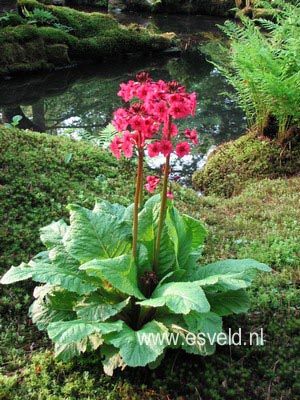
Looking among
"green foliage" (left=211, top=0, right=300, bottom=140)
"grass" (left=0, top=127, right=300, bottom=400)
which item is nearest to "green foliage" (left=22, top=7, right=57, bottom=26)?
"green foliage" (left=211, top=0, right=300, bottom=140)

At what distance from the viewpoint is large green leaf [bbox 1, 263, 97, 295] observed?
211 centimetres

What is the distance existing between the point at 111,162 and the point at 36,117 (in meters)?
3.93

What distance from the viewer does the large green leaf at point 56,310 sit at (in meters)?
2.35

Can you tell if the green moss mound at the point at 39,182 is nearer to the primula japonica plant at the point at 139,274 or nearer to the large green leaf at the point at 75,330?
the primula japonica plant at the point at 139,274

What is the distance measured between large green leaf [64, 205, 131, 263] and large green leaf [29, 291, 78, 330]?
0.28 m

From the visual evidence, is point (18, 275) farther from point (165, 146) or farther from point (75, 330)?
point (165, 146)

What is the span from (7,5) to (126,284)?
1030 centimetres

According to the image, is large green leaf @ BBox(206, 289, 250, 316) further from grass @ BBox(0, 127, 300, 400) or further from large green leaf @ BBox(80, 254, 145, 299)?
large green leaf @ BBox(80, 254, 145, 299)

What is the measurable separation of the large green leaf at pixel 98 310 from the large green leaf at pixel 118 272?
10 centimetres

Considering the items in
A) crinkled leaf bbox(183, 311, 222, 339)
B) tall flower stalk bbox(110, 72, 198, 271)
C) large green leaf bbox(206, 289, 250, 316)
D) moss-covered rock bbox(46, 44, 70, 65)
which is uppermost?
tall flower stalk bbox(110, 72, 198, 271)

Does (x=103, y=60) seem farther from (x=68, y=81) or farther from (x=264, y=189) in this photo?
(x=264, y=189)

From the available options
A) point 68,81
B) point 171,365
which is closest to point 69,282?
point 171,365

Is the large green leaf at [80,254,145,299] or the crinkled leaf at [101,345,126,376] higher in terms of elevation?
the large green leaf at [80,254,145,299]

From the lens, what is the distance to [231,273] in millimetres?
2281
